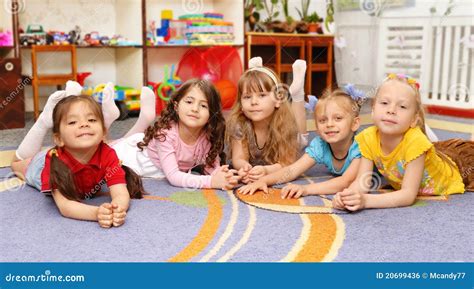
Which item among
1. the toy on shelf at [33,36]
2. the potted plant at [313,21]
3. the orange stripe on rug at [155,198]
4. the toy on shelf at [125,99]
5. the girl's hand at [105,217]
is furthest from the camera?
the potted plant at [313,21]

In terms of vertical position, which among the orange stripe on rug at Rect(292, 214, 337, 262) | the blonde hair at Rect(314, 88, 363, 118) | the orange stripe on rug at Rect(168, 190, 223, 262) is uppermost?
the blonde hair at Rect(314, 88, 363, 118)

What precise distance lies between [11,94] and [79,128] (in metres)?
1.31

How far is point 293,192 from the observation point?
4.47 ft

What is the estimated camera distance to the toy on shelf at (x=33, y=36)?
2.60 meters

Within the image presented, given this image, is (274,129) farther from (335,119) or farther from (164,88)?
(164,88)

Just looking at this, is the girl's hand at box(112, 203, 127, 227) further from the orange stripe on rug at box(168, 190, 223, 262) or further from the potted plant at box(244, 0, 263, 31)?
the potted plant at box(244, 0, 263, 31)

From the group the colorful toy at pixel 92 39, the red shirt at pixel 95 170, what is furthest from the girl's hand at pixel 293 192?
the colorful toy at pixel 92 39

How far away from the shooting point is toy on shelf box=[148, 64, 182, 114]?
2.94m

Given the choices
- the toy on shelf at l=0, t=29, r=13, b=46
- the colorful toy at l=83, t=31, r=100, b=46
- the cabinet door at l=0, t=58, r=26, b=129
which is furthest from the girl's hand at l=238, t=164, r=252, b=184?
the colorful toy at l=83, t=31, r=100, b=46

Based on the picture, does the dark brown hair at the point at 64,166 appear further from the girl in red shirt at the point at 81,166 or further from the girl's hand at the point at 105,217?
the girl's hand at the point at 105,217

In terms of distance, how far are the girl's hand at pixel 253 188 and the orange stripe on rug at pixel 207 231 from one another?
0.25ft

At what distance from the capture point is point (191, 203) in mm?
1310

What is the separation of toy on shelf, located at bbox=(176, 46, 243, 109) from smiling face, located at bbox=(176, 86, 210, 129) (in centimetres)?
165

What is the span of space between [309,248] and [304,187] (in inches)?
15.4
